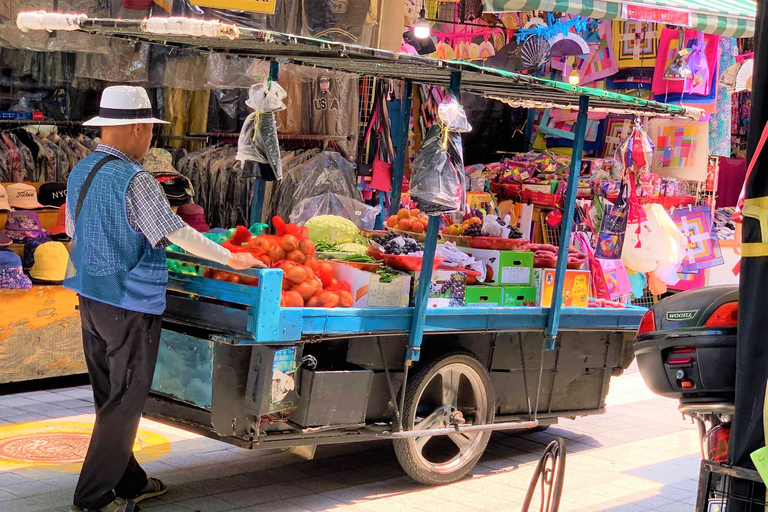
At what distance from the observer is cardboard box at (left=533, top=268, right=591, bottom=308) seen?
23.2ft

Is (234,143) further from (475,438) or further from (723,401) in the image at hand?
(723,401)

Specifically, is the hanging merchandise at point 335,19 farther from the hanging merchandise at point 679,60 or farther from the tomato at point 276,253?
the tomato at point 276,253

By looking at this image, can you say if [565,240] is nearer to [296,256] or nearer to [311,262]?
[311,262]

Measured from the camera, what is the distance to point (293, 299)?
18.6 ft

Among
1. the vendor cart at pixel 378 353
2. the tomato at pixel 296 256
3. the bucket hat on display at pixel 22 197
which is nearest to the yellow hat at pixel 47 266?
the bucket hat on display at pixel 22 197

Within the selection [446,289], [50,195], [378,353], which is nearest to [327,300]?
[378,353]

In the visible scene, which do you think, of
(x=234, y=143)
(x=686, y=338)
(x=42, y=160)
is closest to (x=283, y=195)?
(x=234, y=143)

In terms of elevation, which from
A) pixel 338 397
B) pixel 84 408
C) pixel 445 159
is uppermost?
pixel 445 159

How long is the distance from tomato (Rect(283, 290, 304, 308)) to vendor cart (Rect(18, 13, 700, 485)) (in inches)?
3.7

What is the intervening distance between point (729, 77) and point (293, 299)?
8437mm

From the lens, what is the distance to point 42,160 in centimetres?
995

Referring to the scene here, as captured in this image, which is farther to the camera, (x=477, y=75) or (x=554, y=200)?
(x=554, y=200)

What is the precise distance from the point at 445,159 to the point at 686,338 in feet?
7.34

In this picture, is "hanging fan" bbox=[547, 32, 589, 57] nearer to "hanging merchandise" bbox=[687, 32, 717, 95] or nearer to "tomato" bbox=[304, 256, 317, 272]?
"hanging merchandise" bbox=[687, 32, 717, 95]
